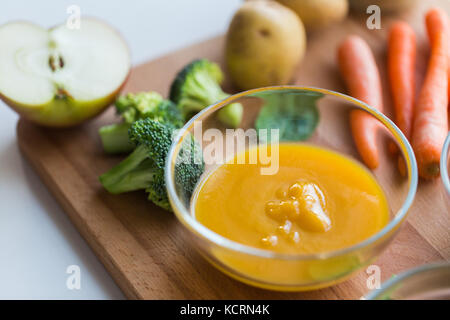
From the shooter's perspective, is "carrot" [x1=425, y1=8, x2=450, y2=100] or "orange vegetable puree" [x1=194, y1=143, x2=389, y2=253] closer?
"orange vegetable puree" [x1=194, y1=143, x2=389, y2=253]

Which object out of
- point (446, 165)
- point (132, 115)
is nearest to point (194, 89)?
point (132, 115)

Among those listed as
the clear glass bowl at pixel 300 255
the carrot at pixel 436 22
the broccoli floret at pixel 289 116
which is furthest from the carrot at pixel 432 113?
the broccoli floret at pixel 289 116

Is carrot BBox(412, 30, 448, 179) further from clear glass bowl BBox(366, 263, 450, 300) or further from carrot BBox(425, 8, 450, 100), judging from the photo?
clear glass bowl BBox(366, 263, 450, 300)

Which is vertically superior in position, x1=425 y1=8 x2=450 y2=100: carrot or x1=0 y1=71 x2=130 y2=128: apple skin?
x1=425 y1=8 x2=450 y2=100: carrot

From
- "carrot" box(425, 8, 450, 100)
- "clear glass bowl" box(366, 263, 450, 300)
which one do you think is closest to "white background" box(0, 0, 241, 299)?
"clear glass bowl" box(366, 263, 450, 300)

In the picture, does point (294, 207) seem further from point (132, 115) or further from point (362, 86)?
point (362, 86)

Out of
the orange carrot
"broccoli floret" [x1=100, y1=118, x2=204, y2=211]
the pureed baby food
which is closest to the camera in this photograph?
the pureed baby food

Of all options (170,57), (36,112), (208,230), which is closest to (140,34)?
(170,57)
